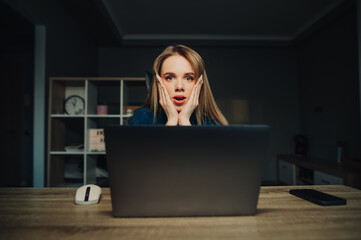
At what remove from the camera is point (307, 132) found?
482 centimetres

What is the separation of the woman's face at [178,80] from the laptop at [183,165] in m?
0.66

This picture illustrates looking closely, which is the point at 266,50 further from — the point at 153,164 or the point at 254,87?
the point at 153,164

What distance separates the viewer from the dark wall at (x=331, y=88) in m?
3.47

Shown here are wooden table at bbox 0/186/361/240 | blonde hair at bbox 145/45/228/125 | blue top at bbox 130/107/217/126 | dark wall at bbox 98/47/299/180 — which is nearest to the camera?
wooden table at bbox 0/186/361/240

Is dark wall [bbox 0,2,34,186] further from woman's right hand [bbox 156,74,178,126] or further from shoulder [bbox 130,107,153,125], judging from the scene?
woman's right hand [bbox 156,74,178,126]

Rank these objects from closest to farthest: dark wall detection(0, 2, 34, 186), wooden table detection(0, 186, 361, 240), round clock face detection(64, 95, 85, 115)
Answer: wooden table detection(0, 186, 361, 240), round clock face detection(64, 95, 85, 115), dark wall detection(0, 2, 34, 186)

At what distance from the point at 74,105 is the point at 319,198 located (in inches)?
109

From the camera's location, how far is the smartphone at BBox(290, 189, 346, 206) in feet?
2.66

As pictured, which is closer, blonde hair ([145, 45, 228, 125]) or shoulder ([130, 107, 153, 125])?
blonde hair ([145, 45, 228, 125])

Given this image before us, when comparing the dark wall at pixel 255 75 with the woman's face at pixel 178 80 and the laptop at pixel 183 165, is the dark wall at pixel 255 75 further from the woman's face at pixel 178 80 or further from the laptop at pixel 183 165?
the laptop at pixel 183 165

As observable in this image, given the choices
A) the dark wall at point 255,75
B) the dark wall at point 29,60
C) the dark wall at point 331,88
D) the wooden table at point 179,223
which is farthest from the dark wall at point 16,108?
the dark wall at point 331,88

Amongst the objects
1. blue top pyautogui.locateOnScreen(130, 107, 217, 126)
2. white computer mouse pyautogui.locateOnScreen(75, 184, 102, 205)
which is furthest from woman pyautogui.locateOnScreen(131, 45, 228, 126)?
white computer mouse pyautogui.locateOnScreen(75, 184, 102, 205)

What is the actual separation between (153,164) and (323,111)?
437cm

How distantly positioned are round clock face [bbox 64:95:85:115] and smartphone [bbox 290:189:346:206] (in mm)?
2600
